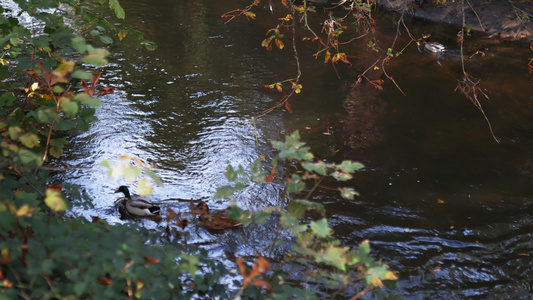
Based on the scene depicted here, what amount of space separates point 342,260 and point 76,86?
22.8ft

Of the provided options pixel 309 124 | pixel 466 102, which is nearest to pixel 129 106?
pixel 309 124

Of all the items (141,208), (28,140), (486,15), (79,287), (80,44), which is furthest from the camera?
(486,15)

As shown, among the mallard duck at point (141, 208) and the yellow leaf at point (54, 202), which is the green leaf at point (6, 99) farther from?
the yellow leaf at point (54, 202)

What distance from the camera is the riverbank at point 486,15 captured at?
37.8ft

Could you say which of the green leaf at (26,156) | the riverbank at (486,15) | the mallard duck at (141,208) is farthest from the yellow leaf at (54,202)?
the riverbank at (486,15)

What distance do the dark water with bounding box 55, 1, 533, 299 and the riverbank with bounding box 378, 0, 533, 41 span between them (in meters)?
1.00

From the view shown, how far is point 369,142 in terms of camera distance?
691 cm

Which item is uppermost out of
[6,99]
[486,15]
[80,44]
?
[6,99]

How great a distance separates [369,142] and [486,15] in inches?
301

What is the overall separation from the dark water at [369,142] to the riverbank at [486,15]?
997 mm

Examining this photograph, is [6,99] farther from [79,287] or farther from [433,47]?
[433,47]

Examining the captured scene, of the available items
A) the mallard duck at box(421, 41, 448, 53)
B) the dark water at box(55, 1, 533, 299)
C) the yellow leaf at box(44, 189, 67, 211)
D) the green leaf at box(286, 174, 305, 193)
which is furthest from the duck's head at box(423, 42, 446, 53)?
the yellow leaf at box(44, 189, 67, 211)

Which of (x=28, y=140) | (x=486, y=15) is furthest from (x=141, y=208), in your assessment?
(x=486, y=15)

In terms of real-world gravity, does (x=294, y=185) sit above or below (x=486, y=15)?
below
